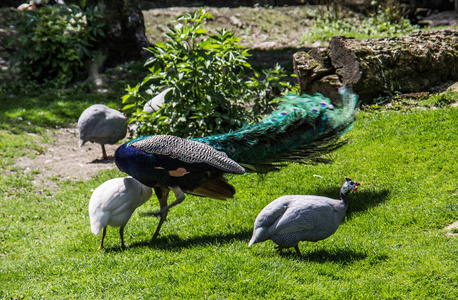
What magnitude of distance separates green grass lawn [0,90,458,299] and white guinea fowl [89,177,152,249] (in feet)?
1.20

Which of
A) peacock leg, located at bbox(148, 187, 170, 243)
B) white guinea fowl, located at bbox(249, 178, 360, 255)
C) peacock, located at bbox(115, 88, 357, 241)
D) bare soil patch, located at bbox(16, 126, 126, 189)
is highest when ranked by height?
peacock, located at bbox(115, 88, 357, 241)

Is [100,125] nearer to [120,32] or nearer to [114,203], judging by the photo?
[114,203]

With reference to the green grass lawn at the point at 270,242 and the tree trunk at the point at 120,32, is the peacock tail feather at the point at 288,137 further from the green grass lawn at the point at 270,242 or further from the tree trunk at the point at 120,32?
the tree trunk at the point at 120,32

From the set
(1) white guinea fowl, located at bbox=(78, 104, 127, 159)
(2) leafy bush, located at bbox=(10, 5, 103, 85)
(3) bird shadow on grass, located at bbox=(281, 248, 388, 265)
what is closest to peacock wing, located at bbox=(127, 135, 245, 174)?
(3) bird shadow on grass, located at bbox=(281, 248, 388, 265)

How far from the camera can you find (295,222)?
4273mm

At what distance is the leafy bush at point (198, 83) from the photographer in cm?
698

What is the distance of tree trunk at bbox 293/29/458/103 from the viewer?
778 centimetres

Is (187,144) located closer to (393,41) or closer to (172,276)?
(172,276)

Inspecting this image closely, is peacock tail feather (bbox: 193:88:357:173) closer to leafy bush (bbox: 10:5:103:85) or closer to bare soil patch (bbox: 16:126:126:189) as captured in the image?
bare soil patch (bbox: 16:126:126:189)

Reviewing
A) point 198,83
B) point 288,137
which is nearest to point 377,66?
point 198,83

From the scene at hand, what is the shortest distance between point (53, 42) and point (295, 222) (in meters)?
9.15

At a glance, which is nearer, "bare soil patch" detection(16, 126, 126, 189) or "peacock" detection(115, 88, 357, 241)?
"peacock" detection(115, 88, 357, 241)

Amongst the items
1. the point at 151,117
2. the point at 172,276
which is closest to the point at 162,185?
the point at 172,276

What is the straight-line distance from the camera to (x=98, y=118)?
7.89 m
